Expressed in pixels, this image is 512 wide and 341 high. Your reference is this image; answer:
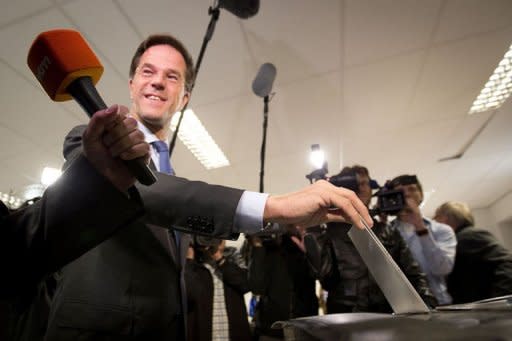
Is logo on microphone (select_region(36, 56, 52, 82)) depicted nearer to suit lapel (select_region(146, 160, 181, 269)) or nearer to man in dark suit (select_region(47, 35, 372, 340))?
man in dark suit (select_region(47, 35, 372, 340))

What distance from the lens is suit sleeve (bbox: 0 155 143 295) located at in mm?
330

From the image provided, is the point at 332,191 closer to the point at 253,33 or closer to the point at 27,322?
the point at 27,322

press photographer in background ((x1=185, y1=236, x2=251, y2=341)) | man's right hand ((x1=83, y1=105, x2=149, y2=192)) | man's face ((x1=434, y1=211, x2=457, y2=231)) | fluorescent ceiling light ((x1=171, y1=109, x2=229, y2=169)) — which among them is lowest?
press photographer in background ((x1=185, y1=236, x2=251, y2=341))

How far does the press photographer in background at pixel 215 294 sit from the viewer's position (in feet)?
4.66

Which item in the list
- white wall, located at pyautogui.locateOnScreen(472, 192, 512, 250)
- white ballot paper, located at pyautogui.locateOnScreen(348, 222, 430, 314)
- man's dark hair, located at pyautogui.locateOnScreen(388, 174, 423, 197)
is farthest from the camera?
white wall, located at pyautogui.locateOnScreen(472, 192, 512, 250)

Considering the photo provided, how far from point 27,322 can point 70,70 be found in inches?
21.7

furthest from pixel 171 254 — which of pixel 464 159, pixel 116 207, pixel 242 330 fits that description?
pixel 464 159

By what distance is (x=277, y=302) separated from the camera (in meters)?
1.42

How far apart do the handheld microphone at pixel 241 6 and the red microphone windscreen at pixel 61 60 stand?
48.9 inches

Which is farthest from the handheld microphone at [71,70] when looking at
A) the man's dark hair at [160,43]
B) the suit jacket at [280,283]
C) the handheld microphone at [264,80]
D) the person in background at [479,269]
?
the person in background at [479,269]

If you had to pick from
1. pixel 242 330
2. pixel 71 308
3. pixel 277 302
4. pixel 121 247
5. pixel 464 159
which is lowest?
pixel 242 330

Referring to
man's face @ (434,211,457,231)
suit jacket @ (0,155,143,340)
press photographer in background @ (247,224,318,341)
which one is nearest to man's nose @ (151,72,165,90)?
suit jacket @ (0,155,143,340)

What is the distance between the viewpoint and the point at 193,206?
545 millimetres

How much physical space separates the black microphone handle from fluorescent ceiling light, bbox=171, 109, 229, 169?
2.31m
